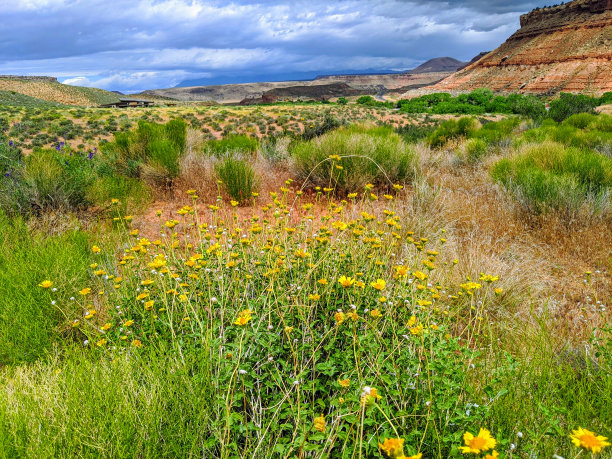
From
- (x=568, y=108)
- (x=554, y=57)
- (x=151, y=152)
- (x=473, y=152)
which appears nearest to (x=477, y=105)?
(x=568, y=108)

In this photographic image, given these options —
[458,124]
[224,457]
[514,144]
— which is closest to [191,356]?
[224,457]

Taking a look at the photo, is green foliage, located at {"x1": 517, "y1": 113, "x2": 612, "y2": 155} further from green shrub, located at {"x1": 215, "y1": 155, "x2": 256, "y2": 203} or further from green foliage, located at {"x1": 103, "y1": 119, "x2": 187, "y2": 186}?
green foliage, located at {"x1": 103, "y1": 119, "x2": 187, "y2": 186}

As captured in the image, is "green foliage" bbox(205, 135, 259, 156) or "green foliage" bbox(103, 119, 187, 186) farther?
"green foliage" bbox(205, 135, 259, 156)

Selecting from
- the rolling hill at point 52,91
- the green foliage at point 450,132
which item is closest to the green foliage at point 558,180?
the green foliage at point 450,132

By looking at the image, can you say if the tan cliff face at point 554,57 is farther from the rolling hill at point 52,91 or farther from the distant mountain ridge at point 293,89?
the rolling hill at point 52,91

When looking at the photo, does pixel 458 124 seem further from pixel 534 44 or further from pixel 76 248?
pixel 534 44

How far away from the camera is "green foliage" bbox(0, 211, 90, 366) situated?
8.72ft

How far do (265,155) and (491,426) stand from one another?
810cm

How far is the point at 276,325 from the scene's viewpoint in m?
2.30

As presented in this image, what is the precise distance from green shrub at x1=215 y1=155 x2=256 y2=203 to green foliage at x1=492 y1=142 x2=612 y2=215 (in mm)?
4355

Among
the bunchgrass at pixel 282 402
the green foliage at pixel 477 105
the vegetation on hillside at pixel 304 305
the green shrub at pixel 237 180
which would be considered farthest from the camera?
the green foliage at pixel 477 105

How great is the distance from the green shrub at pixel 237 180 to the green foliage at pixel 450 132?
843 centimetres

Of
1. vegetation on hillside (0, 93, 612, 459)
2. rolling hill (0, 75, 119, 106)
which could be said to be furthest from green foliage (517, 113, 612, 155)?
rolling hill (0, 75, 119, 106)

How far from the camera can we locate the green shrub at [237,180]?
631 centimetres
